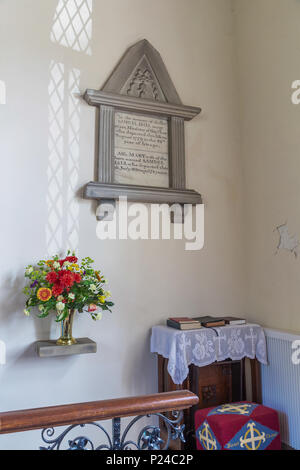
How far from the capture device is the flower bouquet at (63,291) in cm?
260

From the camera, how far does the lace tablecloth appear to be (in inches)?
109

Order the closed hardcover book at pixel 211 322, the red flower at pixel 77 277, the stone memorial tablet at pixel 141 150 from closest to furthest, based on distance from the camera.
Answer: the red flower at pixel 77 277, the closed hardcover book at pixel 211 322, the stone memorial tablet at pixel 141 150

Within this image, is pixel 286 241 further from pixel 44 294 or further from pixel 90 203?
pixel 44 294

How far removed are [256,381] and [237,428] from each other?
32.4 inches

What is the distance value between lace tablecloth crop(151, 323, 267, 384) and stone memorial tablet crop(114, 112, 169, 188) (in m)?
1.37

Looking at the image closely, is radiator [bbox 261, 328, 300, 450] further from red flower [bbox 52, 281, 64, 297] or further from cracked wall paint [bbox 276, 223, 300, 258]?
red flower [bbox 52, 281, 64, 297]

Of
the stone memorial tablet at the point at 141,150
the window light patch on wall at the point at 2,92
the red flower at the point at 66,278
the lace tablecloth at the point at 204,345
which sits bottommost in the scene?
the lace tablecloth at the point at 204,345

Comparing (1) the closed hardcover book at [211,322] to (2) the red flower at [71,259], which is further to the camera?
(1) the closed hardcover book at [211,322]

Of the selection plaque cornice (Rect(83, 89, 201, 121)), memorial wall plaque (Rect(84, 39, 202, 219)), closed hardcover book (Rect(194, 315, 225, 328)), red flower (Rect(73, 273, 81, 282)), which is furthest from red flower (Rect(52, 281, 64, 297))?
plaque cornice (Rect(83, 89, 201, 121))

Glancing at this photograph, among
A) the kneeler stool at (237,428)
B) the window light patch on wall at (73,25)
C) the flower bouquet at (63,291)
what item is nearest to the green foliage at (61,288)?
the flower bouquet at (63,291)

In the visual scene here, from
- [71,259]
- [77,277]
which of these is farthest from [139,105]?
[77,277]

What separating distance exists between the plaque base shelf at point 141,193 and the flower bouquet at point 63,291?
602 mm

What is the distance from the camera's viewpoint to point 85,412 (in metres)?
1.12

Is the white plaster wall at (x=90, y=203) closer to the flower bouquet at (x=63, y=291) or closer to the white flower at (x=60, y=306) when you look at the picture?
the flower bouquet at (x=63, y=291)
